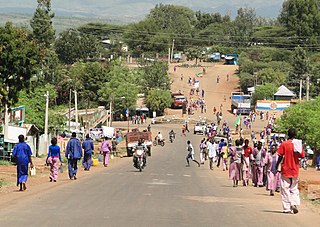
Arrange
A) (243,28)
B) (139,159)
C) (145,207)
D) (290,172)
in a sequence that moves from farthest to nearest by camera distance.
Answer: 1. (243,28)
2. (139,159)
3. (145,207)
4. (290,172)

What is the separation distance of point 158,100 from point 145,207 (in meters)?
81.1

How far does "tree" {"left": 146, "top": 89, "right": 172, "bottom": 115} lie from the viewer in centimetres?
9631

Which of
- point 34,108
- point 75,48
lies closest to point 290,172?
point 34,108

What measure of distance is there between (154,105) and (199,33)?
87140 millimetres

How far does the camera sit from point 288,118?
5888cm

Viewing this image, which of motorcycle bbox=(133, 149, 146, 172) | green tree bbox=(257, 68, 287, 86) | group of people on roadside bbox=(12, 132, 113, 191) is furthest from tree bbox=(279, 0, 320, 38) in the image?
group of people on roadside bbox=(12, 132, 113, 191)

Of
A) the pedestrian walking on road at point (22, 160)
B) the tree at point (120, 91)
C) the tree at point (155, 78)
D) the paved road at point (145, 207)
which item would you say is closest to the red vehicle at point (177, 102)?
the tree at point (155, 78)

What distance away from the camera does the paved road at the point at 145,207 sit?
1305 centimetres

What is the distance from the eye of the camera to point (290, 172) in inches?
586

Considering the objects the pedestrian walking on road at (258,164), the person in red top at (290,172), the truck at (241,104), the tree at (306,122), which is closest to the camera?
the person in red top at (290,172)

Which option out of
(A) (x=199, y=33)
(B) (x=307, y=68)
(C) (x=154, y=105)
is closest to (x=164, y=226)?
(C) (x=154, y=105)

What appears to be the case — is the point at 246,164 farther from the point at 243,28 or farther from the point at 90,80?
the point at 243,28

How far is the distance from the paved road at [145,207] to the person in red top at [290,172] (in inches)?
12.2

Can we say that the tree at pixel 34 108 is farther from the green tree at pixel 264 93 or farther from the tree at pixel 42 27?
the tree at pixel 42 27
